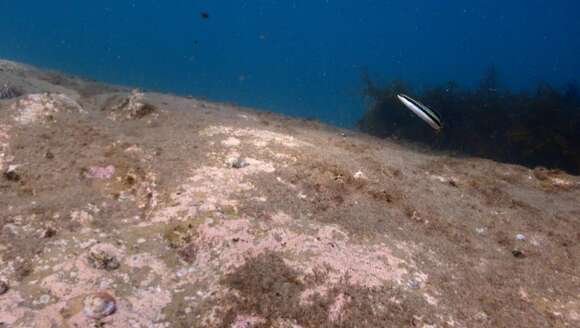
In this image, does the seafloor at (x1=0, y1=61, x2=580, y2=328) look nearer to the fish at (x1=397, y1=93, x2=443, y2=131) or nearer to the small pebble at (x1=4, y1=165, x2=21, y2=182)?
the small pebble at (x1=4, y1=165, x2=21, y2=182)

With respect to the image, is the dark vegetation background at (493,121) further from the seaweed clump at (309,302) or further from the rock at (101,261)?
the rock at (101,261)

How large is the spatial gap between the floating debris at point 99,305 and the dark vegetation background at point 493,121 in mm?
12393

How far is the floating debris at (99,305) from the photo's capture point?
7.43ft

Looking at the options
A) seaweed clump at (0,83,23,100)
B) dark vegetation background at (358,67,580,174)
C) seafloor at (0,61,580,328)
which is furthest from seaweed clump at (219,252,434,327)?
dark vegetation background at (358,67,580,174)

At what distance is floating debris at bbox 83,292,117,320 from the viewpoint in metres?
2.26

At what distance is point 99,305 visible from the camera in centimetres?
230

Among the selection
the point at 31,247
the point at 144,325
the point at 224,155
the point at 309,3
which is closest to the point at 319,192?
the point at 224,155

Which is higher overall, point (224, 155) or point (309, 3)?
point (309, 3)

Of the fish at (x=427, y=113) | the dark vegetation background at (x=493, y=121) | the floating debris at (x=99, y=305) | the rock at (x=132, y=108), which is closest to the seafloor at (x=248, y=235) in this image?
the floating debris at (x=99, y=305)

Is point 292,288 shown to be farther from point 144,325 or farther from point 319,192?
point 319,192

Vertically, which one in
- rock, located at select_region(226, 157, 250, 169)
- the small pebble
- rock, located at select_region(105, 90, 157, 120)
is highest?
rock, located at select_region(105, 90, 157, 120)

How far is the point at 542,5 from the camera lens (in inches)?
4043

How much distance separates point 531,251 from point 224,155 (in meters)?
3.67

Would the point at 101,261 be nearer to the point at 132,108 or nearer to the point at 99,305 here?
the point at 99,305
